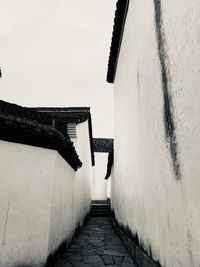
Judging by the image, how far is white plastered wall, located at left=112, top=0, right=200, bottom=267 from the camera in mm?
2125

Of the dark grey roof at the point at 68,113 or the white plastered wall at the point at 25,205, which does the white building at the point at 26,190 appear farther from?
the dark grey roof at the point at 68,113

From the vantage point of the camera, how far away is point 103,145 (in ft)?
80.0

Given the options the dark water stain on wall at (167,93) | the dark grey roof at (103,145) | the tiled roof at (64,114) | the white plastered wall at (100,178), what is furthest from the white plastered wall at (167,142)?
the white plastered wall at (100,178)

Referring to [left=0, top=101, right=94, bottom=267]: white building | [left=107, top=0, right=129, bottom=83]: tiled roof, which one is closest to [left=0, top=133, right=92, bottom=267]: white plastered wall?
[left=0, top=101, right=94, bottom=267]: white building

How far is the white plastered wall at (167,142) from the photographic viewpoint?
6.97 feet

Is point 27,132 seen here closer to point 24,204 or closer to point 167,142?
point 24,204

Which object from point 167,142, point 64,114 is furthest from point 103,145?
point 167,142

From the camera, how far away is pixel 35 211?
11.0 feet

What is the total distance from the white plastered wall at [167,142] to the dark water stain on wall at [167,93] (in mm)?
82

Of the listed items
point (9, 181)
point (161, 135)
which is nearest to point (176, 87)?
point (161, 135)

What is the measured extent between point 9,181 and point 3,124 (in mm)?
898

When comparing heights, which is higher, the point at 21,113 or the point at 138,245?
the point at 21,113

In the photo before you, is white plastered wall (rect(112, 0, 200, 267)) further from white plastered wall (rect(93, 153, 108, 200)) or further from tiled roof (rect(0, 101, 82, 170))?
white plastered wall (rect(93, 153, 108, 200))

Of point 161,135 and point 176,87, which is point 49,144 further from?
point 176,87
